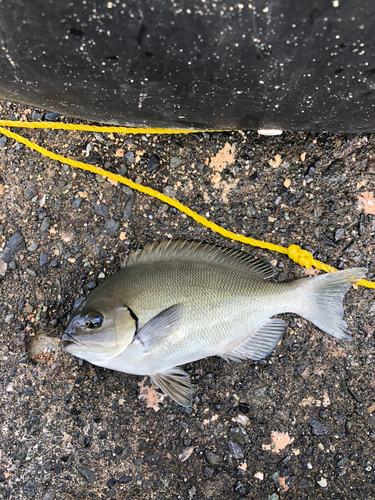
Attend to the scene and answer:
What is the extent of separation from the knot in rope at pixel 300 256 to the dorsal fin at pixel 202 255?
0.50ft

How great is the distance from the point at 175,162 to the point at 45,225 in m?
0.85

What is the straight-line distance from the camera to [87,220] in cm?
223

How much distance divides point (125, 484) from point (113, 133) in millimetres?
1980

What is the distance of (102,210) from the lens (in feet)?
7.29

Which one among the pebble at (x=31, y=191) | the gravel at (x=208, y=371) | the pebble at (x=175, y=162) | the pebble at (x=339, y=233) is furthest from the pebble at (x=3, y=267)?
the pebble at (x=339, y=233)

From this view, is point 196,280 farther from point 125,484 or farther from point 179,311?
point 125,484

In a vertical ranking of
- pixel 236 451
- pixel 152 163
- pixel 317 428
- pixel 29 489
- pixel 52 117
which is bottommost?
pixel 29 489

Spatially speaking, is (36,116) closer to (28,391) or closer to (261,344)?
(28,391)

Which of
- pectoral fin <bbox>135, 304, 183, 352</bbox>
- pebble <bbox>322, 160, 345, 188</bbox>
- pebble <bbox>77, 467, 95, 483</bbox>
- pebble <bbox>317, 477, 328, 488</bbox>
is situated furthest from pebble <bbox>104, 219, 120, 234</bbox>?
pebble <bbox>317, 477, 328, 488</bbox>

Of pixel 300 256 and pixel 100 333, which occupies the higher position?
pixel 300 256

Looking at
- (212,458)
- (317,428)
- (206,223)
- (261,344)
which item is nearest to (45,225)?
(206,223)

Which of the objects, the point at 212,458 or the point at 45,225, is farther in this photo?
the point at 45,225

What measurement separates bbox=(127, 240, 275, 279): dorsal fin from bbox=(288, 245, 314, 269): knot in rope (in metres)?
0.15

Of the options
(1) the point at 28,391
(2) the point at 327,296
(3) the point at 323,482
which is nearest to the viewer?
(2) the point at 327,296
